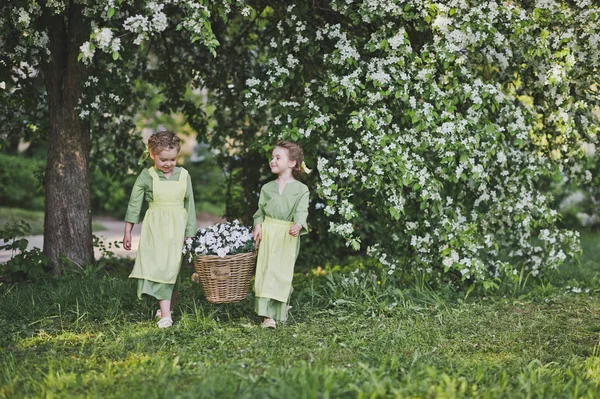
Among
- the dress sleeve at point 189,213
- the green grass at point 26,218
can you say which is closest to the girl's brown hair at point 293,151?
the dress sleeve at point 189,213

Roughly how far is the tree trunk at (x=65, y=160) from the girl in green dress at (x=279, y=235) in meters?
2.45

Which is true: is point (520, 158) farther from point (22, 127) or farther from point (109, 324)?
point (22, 127)

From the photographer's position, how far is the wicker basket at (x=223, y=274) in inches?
191

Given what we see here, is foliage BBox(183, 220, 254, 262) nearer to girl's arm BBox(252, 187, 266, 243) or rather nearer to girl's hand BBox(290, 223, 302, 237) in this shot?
girl's arm BBox(252, 187, 266, 243)

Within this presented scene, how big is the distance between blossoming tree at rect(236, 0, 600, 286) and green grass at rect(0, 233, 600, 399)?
544mm

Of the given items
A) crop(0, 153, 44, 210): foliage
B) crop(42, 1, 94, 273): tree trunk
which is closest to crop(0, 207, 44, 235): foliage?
crop(0, 153, 44, 210): foliage

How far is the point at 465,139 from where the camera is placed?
18.3 ft

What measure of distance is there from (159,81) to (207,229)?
3.76 meters

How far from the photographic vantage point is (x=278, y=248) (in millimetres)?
5113

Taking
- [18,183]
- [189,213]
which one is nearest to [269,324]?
[189,213]

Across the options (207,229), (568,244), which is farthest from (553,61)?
(207,229)

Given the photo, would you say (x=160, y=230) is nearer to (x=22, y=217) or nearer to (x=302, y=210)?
(x=302, y=210)

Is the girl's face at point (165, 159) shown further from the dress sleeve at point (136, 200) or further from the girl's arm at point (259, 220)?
the girl's arm at point (259, 220)

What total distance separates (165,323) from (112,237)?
6.47 meters
